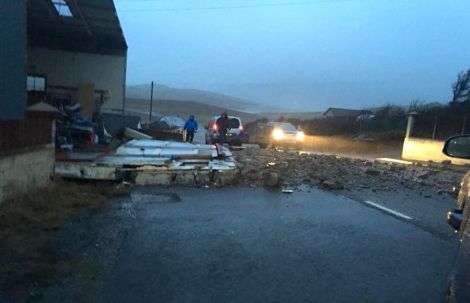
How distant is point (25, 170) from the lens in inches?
306

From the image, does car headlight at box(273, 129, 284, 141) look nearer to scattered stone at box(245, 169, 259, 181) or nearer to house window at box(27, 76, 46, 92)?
house window at box(27, 76, 46, 92)

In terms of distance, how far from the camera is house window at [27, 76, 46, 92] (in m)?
15.2

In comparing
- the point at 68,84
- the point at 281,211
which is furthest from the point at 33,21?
the point at 281,211

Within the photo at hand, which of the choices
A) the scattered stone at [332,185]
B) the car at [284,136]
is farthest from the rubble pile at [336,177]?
the car at [284,136]

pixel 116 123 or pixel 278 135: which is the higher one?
pixel 116 123

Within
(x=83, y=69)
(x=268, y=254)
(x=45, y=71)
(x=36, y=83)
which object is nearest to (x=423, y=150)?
(x=83, y=69)

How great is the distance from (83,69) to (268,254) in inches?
794

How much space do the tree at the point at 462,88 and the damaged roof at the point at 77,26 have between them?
2603 centimetres

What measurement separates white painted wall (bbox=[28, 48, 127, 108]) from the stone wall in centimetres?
1575

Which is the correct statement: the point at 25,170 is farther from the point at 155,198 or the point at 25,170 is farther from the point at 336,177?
the point at 336,177

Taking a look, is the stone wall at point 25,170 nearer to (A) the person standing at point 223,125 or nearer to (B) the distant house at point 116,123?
(B) the distant house at point 116,123

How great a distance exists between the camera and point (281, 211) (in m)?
8.66

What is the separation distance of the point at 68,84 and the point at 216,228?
18.7 m

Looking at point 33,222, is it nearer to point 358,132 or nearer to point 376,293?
point 376,293
